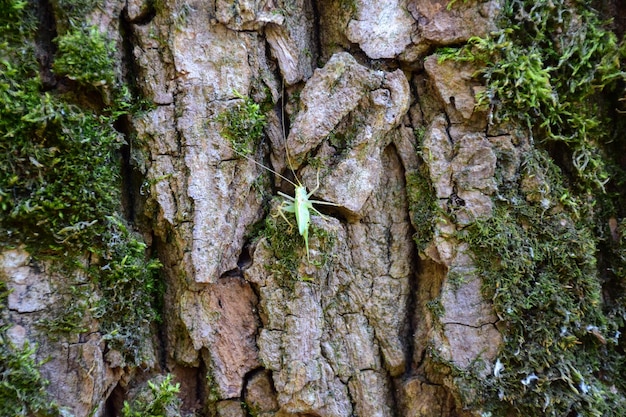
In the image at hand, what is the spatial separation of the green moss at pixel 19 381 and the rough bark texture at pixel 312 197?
21cm

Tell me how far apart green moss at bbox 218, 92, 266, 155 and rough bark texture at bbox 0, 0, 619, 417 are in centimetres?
2

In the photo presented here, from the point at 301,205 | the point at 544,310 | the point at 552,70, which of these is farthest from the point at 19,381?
the point at 552,70

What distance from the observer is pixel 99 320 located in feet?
5.36

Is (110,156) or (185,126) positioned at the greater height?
(185,126)

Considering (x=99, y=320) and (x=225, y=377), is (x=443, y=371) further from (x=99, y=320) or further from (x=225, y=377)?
(x=99, y=320)

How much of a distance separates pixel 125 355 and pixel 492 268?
4.84 feet

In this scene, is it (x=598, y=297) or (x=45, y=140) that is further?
(x=598, y=297)

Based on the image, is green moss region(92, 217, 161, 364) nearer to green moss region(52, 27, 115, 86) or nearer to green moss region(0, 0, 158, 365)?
green moss region(0, 0, 158, 365)

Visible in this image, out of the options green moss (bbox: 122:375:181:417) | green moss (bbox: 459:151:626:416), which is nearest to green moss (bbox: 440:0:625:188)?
green moss (bbox: 459:151:626:416)

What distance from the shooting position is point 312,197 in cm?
174

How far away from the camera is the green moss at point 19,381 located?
146 centimetres

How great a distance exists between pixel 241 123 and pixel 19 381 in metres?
1.20

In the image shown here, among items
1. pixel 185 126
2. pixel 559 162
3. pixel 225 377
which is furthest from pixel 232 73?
pixel 559 162

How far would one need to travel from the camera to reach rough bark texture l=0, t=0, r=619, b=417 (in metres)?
1.71
